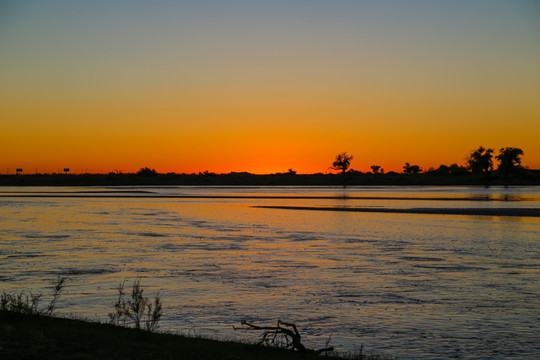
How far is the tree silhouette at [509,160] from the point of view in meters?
178

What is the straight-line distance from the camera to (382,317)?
545 inches

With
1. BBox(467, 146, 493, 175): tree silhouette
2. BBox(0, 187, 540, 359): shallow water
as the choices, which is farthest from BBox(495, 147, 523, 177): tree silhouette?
BBox(0, 187, 540, 359): shallow water

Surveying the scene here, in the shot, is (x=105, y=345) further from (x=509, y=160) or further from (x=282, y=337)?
(x=509, y=160)

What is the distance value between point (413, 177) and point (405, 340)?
192903 millimetres

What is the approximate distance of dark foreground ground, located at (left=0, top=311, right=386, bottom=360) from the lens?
8.92m

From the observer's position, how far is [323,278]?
62.4 ft

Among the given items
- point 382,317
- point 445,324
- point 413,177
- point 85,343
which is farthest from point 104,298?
point 413,177

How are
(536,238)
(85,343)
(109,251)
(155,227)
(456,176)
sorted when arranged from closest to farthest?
1. (85,343)
2. (109,251)
3. (536,238)
4. (155,227)
5. (456,176)

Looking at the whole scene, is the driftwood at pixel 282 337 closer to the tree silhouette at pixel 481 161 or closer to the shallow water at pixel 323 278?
the shallow water at pixel 323 278

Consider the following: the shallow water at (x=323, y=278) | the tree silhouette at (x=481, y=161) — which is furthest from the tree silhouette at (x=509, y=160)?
the shallow water at (x=323, y=278)

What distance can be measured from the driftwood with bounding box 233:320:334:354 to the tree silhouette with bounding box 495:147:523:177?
597ft

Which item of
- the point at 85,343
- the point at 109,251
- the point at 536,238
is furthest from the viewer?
A: the point at 536,238

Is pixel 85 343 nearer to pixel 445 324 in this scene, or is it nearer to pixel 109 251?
pixel 445 324

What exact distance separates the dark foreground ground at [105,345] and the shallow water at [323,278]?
199 cm
